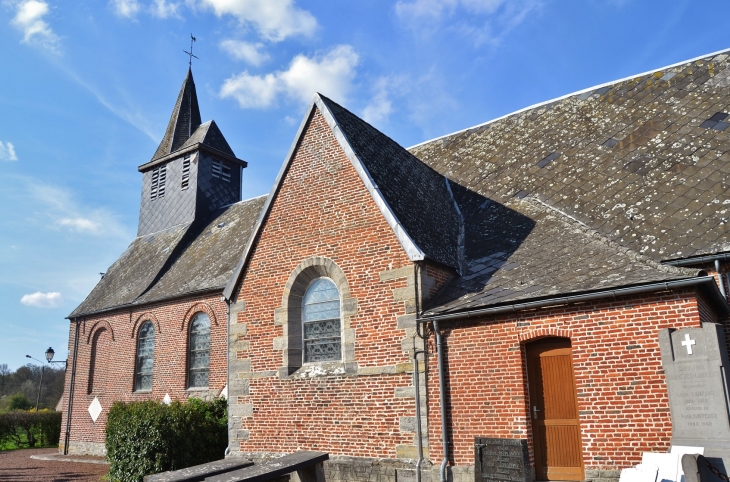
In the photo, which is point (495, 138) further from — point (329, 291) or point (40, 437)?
point (40, 437)

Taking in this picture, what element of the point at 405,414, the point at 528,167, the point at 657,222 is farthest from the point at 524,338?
the point at 528,167

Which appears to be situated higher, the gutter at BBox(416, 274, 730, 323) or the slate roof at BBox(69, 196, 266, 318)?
the slate roof at BBox(69, 196, 266, 318)

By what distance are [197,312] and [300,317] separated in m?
7.10

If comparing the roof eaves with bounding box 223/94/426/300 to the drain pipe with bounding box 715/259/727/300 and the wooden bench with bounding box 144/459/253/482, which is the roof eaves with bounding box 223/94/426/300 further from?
the drain pipe with bounding box 715/259/727/300

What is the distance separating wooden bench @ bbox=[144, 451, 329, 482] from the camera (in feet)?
25.6

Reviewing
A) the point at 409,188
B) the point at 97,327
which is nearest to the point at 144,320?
the point at 97,327

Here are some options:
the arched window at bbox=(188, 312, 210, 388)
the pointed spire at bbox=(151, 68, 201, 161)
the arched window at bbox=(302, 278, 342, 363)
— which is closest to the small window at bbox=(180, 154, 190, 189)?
the pointed spire at bbox=(151, 68, 201, 161)

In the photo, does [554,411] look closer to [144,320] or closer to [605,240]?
[605,240]

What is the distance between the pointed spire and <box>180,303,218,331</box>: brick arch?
985 centimetres

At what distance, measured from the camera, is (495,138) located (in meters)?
15.4

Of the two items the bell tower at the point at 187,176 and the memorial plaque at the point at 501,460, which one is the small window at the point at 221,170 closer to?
the bell tower at the point at 187,176

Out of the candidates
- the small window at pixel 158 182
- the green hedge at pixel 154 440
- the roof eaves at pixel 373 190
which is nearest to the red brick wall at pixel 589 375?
the roof eaves at pixel 373 190

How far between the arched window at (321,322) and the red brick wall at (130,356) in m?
5.65

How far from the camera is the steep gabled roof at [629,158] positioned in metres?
10.1
